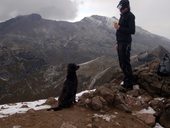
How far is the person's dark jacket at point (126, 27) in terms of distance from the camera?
54.3 feet

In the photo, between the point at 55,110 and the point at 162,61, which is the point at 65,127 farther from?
the point at 162,61

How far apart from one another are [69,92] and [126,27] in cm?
402

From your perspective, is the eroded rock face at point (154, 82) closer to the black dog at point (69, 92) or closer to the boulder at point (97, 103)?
the boulder at point (97, 103)

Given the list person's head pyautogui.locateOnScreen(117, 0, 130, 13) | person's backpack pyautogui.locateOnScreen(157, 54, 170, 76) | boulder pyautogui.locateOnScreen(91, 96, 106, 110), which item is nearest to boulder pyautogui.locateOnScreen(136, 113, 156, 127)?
boulder pyautogui.locateOnScreen(91, 96, 106, 110)

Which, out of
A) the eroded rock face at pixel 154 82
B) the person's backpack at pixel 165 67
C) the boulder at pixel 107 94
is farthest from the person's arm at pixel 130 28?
the boulder at pixel 107 94

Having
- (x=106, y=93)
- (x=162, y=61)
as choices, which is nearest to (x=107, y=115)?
(x=106, y=93)

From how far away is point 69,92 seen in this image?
15812mm

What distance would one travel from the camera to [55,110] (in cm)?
1492

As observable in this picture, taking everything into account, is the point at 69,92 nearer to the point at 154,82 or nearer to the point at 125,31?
the point at 125,31

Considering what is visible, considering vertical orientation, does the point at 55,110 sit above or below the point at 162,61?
below

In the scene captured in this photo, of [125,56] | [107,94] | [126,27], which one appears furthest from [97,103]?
[126,27]

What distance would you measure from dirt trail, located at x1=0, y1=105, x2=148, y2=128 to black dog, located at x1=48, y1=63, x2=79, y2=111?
2.61 feet

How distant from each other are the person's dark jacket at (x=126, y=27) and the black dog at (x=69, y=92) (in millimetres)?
2608

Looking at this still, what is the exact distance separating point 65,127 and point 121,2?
6.88 meters
